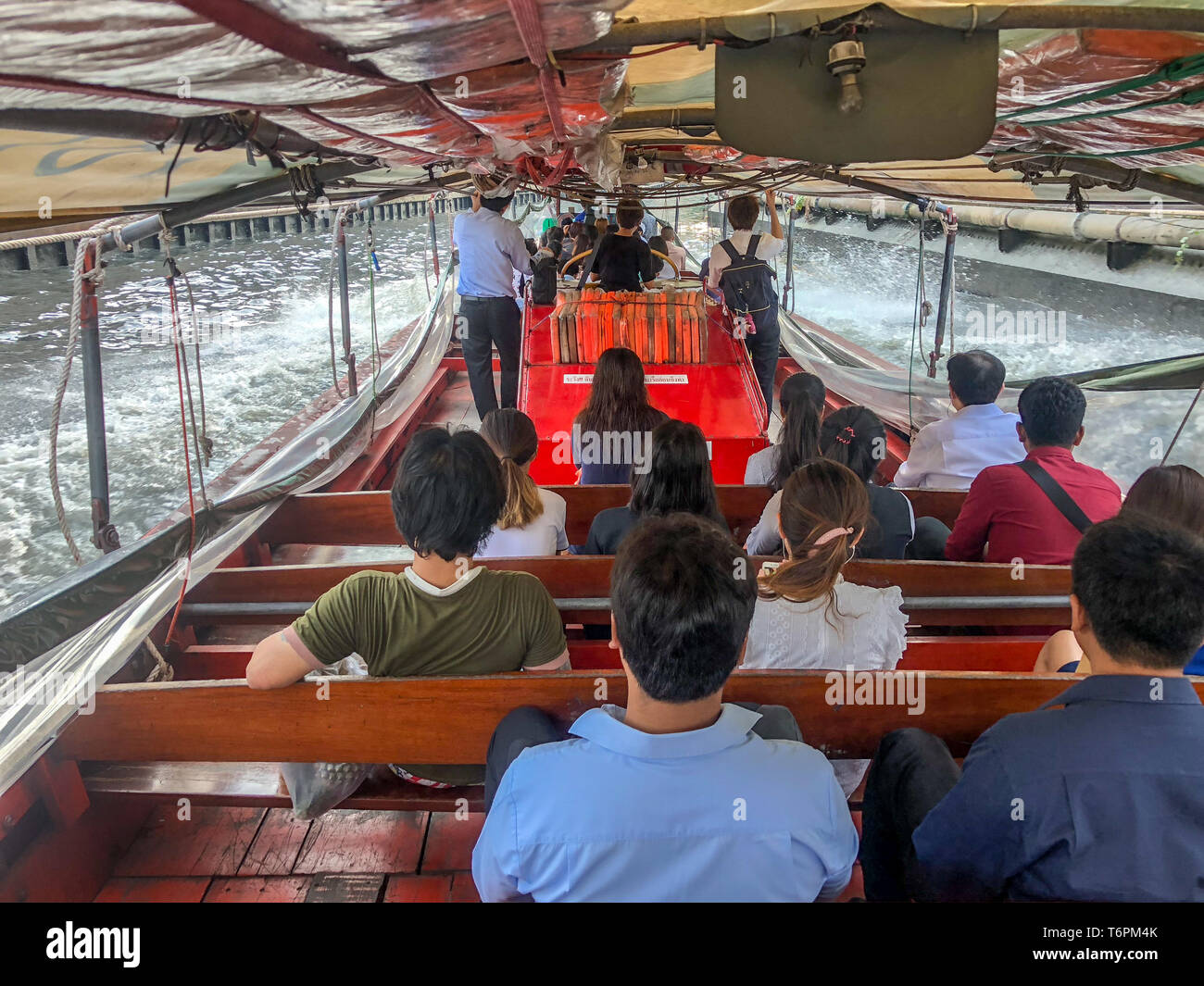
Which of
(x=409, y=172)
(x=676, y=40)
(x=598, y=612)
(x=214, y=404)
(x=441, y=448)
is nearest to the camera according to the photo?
(x=676, y=40)

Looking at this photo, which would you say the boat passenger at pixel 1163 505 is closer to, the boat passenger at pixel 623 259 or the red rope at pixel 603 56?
the red rope at pixel 603 56

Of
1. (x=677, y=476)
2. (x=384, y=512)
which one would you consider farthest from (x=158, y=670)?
(x=677, y=476)

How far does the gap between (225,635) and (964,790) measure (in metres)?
2.58

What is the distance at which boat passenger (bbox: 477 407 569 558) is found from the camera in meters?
2.59

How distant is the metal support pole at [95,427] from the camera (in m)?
2.66

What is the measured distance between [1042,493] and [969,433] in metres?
0.99

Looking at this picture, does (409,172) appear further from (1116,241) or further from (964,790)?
(1116,241)

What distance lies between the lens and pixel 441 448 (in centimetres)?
171

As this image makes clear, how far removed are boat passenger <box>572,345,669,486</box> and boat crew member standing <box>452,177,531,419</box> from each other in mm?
1798

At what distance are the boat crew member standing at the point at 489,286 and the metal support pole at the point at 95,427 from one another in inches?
109

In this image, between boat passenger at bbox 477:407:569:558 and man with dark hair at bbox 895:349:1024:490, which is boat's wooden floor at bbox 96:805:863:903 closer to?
boat passenger at bbox 477:407:569:558

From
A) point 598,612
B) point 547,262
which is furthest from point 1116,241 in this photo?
point 598,612

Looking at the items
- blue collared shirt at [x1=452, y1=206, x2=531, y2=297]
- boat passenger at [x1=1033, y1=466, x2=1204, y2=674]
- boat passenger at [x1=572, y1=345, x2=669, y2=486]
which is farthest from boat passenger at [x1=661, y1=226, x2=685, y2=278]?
boat passenger at [x1=1033, y1=466, x2=1204, y2=674]

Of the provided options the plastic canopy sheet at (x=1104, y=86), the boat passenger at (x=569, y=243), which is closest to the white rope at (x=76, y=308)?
the plastic canopy sheet at (x=1104, y=86)
